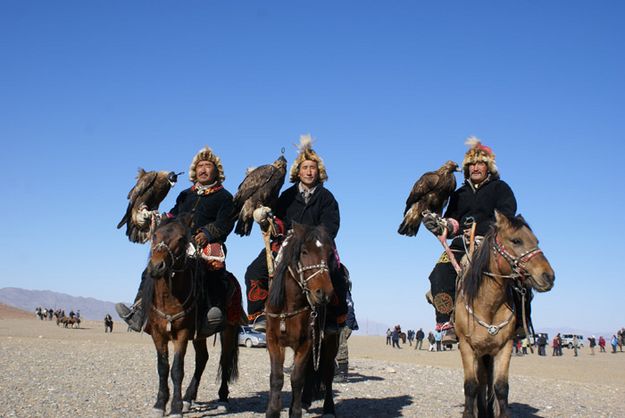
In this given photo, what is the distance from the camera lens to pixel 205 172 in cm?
1020

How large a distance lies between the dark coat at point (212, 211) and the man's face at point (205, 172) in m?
0.22

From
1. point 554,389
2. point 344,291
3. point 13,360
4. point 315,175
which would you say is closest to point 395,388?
point 554,389

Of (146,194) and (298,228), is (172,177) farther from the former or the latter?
(298,228)

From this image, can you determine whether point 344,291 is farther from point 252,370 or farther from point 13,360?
point 13,360

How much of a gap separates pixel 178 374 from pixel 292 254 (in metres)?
2.47

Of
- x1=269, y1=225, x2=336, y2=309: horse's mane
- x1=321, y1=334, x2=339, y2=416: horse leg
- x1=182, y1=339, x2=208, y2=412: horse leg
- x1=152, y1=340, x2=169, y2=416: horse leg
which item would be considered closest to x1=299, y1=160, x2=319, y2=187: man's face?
x1=269, y1=225, x2=336, y2=309: horse's mane

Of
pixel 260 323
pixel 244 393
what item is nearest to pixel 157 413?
pixel 260 323

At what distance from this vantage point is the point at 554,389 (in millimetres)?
14867

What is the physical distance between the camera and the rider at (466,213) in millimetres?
9008

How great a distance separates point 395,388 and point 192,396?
4.98 m

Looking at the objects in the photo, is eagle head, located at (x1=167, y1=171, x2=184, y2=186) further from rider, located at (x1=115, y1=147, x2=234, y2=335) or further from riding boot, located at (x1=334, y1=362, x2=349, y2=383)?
riding boot, located at (x1=334, y1=362, x2=349, y2=383)

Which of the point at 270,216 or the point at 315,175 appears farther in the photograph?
the point at 315,175

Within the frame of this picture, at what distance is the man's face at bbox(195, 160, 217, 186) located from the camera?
33.4 feet

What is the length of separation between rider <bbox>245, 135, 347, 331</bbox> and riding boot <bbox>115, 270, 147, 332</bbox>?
1.70m
